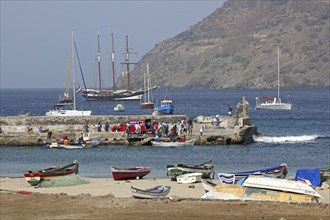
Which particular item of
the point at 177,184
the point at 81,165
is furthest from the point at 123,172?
the point at 81,165

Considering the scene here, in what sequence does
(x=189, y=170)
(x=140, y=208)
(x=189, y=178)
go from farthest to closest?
(x=189, y=170)
(x=189, y=178)
(x=140, y=208)

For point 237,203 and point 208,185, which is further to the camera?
point 208,185

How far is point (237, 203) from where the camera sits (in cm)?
2469

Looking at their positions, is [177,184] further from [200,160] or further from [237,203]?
[200,160]

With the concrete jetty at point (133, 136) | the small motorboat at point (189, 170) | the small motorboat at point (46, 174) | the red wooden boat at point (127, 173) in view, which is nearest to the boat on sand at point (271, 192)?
the small motorboat at point (189, 170)

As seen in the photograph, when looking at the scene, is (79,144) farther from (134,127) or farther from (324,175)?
(324,175)

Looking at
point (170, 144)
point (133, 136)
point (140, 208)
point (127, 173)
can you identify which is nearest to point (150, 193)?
point (140, 208)

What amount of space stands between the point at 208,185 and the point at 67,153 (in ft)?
84.7

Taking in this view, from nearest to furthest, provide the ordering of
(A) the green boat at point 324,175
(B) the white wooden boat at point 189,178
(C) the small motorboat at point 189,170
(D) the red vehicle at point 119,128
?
(A) the green boat at point 324,175, (B) the white wooden boat at point 189,178, (C) the small motorboat at point 189,170, (D) the red vehicle at point 119,128

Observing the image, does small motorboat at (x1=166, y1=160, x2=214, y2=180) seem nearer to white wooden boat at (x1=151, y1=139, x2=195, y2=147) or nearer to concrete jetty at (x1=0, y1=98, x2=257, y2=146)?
white wooden boat at (x1=151, y1=139, x2=195, y2=147)

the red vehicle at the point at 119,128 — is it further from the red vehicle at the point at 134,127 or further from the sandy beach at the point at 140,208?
the sandy beach at the point at 140,208

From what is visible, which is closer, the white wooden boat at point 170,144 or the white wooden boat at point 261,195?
the white wooden boat at point 261,195

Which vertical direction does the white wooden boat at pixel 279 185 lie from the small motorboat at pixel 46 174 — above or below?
above

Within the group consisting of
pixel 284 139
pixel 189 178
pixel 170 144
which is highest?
pixel 170 144
